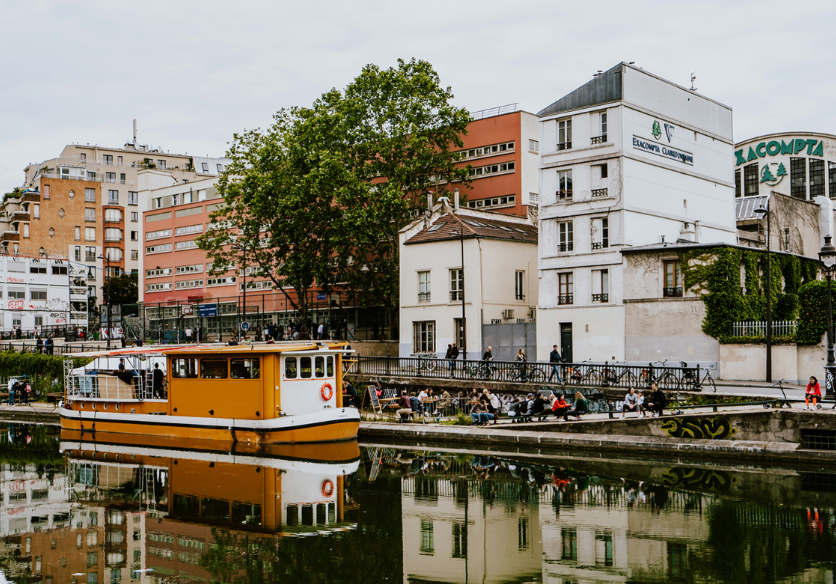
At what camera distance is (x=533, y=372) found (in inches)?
1362

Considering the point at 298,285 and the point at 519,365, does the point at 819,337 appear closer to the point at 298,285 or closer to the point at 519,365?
the point at 519,365

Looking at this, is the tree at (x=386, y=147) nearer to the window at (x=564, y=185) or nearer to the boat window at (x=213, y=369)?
the window at (x=564, y=185)

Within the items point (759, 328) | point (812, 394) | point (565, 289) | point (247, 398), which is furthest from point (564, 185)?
point (247, 398)

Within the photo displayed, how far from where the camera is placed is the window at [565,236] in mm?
44875

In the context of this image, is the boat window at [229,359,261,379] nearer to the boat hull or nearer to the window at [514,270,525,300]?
the boat hull

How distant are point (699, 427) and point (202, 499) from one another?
554 inches

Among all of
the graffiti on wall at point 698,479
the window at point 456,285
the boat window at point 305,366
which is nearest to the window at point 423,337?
the window at point 456,285

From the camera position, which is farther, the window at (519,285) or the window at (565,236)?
the window at (519,285)

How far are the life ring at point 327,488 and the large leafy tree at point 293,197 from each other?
29.0 metres

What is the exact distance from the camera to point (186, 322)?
6825 cm

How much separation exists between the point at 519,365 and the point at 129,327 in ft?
139

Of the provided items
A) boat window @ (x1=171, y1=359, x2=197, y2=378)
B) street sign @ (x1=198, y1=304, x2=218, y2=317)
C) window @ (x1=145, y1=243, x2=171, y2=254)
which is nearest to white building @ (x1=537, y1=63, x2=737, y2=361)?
boat window @ (x1=171, y1=359, x2=197, y2=378)

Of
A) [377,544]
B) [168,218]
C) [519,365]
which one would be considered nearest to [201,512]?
[377,544]

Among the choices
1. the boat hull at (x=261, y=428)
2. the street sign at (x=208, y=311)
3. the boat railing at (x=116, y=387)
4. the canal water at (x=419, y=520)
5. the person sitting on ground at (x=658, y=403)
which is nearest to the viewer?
the canal water at (x=419, y=520)
